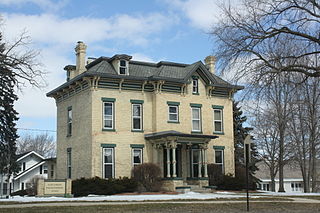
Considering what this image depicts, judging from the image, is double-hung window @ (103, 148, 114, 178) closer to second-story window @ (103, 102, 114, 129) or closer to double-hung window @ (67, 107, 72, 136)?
second-story window @ (103, 102, 114, 129)

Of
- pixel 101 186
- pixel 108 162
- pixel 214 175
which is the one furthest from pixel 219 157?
pixel 101 186

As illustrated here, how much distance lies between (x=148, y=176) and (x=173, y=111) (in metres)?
6.28

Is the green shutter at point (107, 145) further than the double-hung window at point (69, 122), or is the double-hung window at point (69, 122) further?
the double-hung window at point (69, 122)

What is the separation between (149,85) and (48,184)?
36.0ft

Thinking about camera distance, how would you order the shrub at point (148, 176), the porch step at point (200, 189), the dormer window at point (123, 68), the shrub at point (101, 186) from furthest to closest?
the dormer window at point (123, 68) → the porch step at point (200, 189) → the shrub at point (148, 176) → the shrub at point (101, 186)

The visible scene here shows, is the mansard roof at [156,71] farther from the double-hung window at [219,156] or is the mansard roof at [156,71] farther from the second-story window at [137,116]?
the double-hung window at [219,156]

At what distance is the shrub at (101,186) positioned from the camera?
30.7 metres

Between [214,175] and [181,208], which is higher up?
[214,175]

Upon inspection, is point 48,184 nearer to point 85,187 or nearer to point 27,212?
point 85,187

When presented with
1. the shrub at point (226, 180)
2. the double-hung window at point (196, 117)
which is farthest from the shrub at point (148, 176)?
the double-hung window at point (196, 117)

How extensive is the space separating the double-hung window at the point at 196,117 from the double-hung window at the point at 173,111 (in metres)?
1.42

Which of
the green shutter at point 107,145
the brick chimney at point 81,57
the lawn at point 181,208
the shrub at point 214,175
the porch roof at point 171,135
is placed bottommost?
the lawn at point 181,208

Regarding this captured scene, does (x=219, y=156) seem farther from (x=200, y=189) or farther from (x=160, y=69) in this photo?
(x=160, y=69)

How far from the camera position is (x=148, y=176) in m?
31.3
